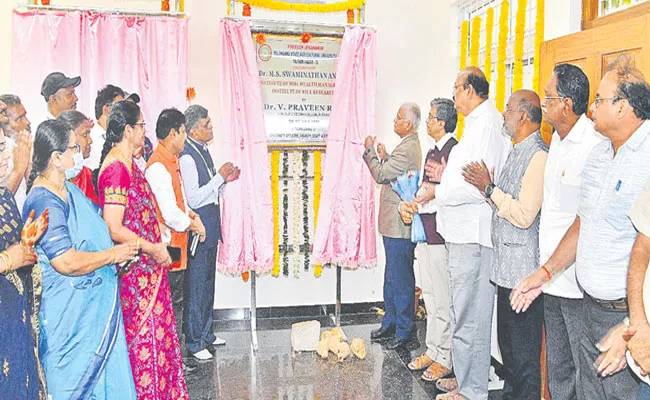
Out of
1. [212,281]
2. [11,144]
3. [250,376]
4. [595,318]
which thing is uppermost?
[11,144]

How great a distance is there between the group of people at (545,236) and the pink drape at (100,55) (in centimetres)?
173

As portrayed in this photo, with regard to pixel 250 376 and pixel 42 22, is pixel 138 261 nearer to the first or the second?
pixel 250 376

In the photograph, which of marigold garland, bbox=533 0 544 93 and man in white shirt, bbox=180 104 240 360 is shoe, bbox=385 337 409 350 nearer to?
man in white shirt, bbox=180 104 240 360

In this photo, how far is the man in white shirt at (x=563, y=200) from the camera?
227cm

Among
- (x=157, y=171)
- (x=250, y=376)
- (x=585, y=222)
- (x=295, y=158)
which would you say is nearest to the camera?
(x=585, y=222)

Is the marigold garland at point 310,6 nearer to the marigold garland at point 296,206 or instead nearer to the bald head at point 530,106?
the marigold garland at point 296,206

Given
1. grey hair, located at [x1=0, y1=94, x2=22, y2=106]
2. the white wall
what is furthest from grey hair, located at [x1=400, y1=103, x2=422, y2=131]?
grey hair, located at [x1=0, y1=94, x2=22, y2=106]

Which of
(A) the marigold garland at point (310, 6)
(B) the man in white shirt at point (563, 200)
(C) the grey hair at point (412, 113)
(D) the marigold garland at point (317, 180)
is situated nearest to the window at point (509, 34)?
(C) the grey hair at point (412, 113)

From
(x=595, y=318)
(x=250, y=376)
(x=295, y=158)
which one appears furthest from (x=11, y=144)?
(x=295, y=158)

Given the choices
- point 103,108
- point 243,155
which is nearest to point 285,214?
point 243,155

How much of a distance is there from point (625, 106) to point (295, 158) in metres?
2.81

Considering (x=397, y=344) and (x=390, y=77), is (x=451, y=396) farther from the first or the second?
(x=390, y=77)

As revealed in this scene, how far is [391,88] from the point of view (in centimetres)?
463

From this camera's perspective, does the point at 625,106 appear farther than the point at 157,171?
No
